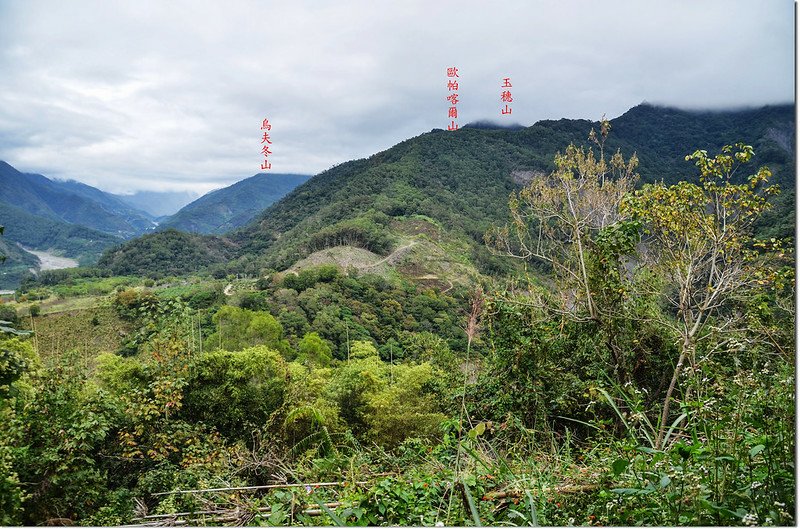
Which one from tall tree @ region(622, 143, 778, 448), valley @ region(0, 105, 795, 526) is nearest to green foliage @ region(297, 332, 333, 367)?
valley @ region(0, 105, 795, 526)

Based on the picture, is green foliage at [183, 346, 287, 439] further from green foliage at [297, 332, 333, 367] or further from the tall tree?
green foliage at [297, 332, 333, 367]

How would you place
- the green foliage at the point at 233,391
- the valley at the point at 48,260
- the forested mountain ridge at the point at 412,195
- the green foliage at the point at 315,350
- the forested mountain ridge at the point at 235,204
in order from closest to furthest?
1. the green foliage at the point at 233,391
2. the valley at the point at 48,260
3. the green foliage at the point at 315,350
4. the forested mountain ridge at the point at 412,195
5. the forested mountain ridge at the point at 235,204

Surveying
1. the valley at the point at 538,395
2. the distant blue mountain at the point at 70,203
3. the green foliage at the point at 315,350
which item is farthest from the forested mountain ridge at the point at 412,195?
the green foliage at the point at 315,350

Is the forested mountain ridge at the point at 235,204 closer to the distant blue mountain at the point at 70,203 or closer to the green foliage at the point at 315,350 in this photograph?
the distant blue mountain at the point at 70,203

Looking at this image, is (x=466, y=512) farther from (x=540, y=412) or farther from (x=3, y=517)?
(x=540, y=412)

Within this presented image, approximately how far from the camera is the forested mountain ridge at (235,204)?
66438mm

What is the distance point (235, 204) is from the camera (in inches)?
2751

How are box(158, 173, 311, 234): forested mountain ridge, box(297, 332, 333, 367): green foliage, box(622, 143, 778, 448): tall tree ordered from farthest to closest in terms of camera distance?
box(158, 173, 311, 234): forested mountain ridge < box(297, 332, 333, 367): green foliage < box(622, 143, 778, 448): tall tree

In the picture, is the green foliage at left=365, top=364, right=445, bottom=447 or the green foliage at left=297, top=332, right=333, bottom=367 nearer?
the green foliage at left=365, top=364, right=445, bottom=447

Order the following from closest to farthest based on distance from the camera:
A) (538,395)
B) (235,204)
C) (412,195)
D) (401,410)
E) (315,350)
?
(538,395)
(401,410)
(315,350)
(412,195)
(235,204)

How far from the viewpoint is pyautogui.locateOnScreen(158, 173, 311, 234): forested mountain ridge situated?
6644cm

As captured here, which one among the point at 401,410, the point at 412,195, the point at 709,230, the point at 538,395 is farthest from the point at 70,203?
the point at 412,195

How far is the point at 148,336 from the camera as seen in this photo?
4.45m

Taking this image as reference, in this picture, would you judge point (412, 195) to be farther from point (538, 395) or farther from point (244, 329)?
point (538, 395)
